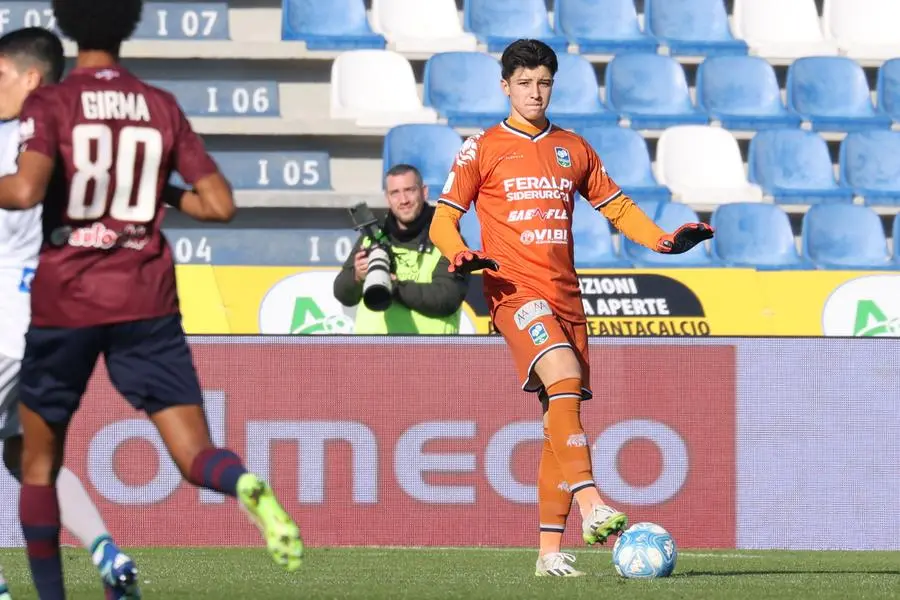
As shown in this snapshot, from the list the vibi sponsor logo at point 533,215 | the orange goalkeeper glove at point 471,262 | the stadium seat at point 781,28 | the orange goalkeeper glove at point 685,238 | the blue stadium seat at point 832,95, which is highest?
the stadium seat at point 781,28

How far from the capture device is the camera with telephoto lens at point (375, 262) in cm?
865

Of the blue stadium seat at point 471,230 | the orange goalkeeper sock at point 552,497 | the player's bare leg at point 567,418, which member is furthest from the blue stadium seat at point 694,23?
the player's bare leg at point 567,418

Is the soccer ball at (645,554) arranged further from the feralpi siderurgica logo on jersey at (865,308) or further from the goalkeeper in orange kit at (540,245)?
the feralpi siderurgica logo on jersey at (865,308)

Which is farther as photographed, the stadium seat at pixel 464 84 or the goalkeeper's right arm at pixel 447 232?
the stadium seat at pixel 464 84

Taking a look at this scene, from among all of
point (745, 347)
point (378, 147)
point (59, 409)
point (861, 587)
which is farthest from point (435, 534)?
point (378, 147)

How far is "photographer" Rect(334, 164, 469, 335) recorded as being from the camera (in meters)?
8.85

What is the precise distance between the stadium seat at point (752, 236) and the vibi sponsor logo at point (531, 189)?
7.25 metres

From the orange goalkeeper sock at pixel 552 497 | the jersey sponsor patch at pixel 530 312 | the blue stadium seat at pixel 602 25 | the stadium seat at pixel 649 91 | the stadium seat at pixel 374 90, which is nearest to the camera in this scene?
the jersey sponsor patch at pixel 530 312

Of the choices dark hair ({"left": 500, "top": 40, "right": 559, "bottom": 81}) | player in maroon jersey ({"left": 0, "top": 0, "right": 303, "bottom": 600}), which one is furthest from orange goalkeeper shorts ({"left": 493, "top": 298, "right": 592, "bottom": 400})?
player in maroon jersey ({"left": 0, "top": 0, "right": 303, "bottom": 600})

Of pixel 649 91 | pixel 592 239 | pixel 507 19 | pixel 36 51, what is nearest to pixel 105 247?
pixel 36 51

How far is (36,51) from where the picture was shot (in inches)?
203

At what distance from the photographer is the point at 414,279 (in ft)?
Result: 29.9

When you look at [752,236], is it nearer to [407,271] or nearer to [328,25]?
[328,25]

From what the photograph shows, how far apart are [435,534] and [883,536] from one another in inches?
95.0
